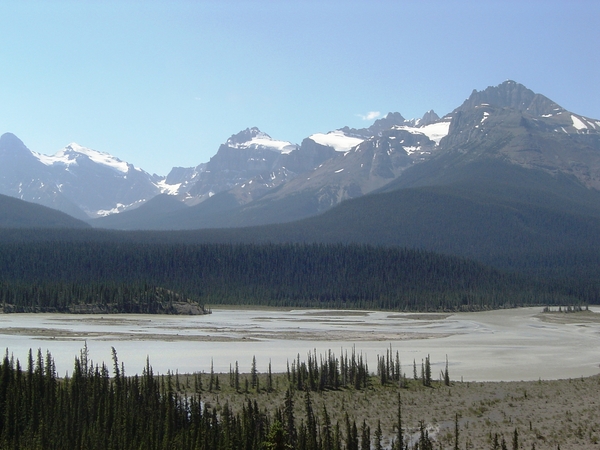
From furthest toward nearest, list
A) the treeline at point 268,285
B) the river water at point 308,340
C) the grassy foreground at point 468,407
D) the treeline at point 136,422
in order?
the treeline at point 268,285
the river water at point 308,340
the grassy foreground at point 468,407
the treeline at point 136,422

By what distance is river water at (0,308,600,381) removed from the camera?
7438 centimetres

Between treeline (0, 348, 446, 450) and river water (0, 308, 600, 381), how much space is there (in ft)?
47.7

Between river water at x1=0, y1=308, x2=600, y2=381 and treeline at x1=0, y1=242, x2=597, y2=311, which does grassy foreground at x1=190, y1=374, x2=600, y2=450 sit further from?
treeline at x1=0, y1=242, x2=597, y2=311

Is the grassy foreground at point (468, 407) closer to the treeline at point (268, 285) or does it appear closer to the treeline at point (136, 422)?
the treeline at point (136, 422)

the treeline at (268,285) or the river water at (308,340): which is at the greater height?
the treeline at (268,285)

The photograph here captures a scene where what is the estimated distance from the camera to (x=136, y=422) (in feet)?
151

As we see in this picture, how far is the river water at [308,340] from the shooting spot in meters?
74.4

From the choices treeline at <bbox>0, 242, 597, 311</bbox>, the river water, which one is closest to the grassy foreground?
the river water

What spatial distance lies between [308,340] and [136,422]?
5347 cm

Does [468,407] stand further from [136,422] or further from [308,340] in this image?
[308,340]

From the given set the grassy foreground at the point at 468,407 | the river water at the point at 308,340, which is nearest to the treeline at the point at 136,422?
the grassy foreground at the point at 468,407

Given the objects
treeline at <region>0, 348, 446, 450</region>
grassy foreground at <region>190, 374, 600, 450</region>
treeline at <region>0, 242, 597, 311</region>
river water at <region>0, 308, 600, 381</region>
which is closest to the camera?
treeline at <region>0, 348, 446, 450</region>

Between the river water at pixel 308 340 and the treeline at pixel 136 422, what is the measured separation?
47.7 feet

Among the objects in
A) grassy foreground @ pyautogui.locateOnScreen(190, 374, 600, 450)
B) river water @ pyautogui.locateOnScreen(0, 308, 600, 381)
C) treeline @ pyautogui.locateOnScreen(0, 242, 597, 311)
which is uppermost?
treeline @ pyautogui.locateOnScreen(0, 242, 597, 311)
